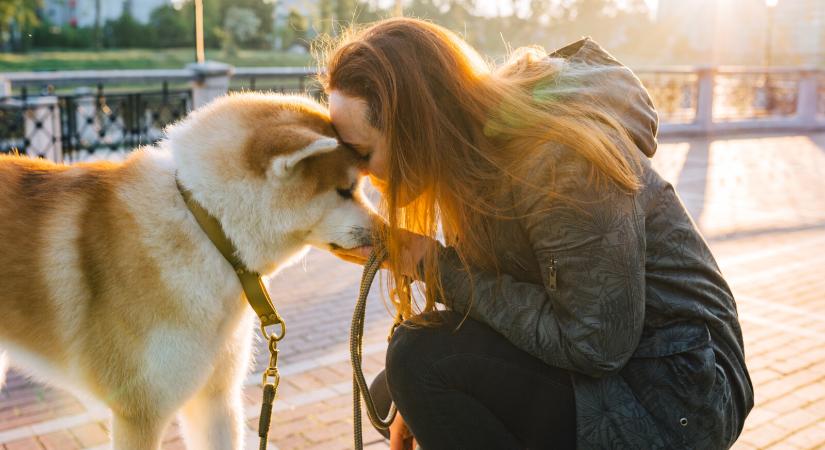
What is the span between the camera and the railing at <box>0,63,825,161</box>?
31.5 ft

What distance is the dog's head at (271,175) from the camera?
241cm

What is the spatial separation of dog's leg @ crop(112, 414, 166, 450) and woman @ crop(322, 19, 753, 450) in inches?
31.2

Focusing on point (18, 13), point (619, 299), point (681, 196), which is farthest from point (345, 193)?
point (18, 13)

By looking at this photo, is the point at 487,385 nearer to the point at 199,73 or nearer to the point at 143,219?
the point at 143,219

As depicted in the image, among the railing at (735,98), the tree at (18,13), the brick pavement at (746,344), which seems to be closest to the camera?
the brick pavement at (746,344)

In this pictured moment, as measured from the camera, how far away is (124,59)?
39500mm

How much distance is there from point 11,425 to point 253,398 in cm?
110

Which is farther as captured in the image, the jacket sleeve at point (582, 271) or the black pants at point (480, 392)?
the black pants at point (480, 392)

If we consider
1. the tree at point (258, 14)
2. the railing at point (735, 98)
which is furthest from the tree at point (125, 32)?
the railing at point (735, 98)

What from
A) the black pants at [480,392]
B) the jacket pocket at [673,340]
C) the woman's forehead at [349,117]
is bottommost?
the black pants at [480,392]

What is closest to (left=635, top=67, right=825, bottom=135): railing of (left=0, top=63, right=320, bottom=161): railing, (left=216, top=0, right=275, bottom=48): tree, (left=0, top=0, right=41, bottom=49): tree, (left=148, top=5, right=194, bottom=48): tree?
(left=0, top=63, right=320, bottom=161): railing

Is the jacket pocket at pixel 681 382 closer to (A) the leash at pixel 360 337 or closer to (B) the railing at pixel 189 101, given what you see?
(A) the leash at pixel 360 337

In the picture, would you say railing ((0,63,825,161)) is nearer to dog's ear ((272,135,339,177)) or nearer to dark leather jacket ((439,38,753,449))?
dog's ear ((272,135,339,177))

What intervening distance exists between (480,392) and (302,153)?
944mm
